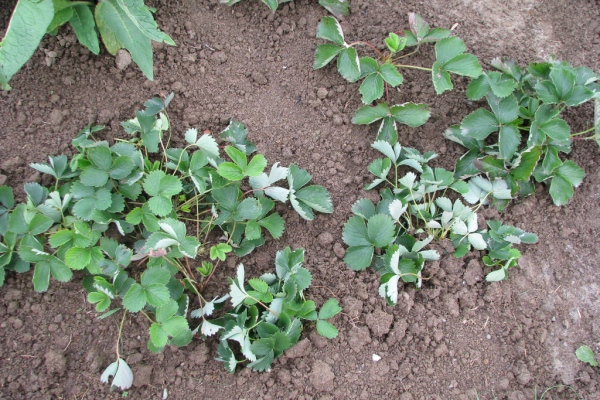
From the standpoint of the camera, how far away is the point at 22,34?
4.64 ft

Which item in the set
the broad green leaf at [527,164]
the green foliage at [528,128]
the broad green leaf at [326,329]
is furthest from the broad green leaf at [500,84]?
the broad green leaf at [326,329]

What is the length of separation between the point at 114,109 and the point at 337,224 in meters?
1.05

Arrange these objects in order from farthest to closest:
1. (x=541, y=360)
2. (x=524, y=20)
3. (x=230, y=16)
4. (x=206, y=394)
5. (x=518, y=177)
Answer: (x=524, y=20)
(x=230, y=16)
(x=518, y=177)
(x=541, y=360)
(x=206, y=394)

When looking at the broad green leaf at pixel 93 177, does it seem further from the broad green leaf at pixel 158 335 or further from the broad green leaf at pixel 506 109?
the broad green leaf at pixel 506 109

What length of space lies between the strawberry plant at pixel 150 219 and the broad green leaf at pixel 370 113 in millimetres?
350

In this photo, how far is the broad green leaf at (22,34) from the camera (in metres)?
1.39

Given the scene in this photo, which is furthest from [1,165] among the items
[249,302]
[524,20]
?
[524,20]

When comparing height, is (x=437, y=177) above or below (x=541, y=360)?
above

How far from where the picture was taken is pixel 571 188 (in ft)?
6.08

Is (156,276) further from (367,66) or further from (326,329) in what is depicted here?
(367,66)

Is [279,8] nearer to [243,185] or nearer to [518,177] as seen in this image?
[243,185]

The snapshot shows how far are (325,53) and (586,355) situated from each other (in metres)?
1.60

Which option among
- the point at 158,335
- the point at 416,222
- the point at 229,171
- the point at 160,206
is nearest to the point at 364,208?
the point at 416,222

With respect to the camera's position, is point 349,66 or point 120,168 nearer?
point 120,168
